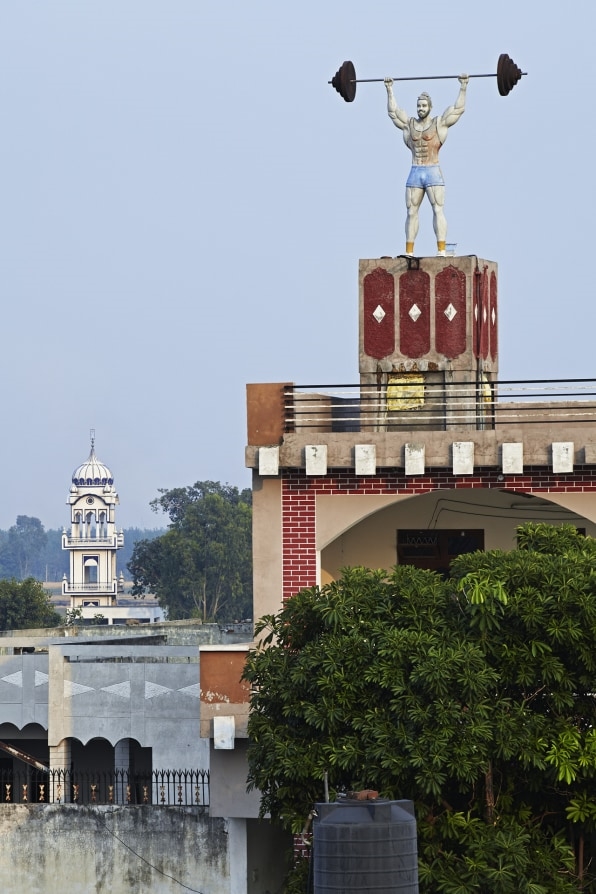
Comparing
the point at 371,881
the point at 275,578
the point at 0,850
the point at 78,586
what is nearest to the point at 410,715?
the point at 275,578

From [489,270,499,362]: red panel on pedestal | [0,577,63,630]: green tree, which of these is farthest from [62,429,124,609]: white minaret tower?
[489,270,499,362]: red panel on pedestal

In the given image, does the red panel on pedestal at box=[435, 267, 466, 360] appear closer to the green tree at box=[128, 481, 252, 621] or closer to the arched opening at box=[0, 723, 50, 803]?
the arched opening at box=[0, 723, 50, 803]

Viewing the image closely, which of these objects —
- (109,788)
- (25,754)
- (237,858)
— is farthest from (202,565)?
(237,858)

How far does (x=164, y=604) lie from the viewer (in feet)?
437


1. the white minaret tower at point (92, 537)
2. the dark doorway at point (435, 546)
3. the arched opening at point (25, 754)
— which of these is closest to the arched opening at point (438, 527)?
the dark doorway at point (435, 546)

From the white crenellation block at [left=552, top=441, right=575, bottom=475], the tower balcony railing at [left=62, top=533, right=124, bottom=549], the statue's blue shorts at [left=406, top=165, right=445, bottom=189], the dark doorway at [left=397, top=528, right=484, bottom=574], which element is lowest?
the dark doorway at [left=397, top=528, right=484, bottom=574]

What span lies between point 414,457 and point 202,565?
346 feet

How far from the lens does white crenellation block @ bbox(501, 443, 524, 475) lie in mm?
26266

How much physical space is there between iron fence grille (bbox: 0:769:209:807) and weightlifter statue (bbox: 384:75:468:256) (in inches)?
416

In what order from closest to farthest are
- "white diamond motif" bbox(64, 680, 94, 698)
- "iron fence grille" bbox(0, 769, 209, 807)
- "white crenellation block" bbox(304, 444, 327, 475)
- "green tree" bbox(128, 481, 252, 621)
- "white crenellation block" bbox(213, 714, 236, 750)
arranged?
"white crenellation block" bbox(213, 714, 236, 750) → "white crenellation block" bbox(304, 444, 327, 475) → "iron fence grille" bbox(0, 769, 209, 807) → "white diamond motif" bbox(64, 680, 94, 698) → "green tree" bbox(128, 481, 252, 621)

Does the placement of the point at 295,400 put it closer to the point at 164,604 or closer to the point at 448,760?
the point at 448,760

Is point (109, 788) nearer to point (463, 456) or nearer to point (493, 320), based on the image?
point (463, 456)

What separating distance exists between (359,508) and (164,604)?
10757 cm

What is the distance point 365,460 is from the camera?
26547 millimetres
